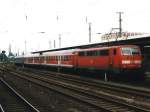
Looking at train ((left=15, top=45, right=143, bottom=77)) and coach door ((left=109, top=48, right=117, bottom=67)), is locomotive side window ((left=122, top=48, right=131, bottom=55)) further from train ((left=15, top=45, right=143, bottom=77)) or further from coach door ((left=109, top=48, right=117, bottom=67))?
→ coach door ((left=109, top=48, right=117, bottom=67))

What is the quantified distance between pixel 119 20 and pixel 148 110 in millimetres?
43264

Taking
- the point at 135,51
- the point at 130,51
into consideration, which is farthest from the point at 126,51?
the point at 135,51

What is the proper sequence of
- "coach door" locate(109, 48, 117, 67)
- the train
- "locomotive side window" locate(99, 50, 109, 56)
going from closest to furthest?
the train < "coach door" locate(109, 48, 117, 67) < "locomotive side window" locate(99, 50, 109, 56)


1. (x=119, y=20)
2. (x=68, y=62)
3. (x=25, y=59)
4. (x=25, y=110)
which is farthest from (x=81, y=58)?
(x=25, y=59)

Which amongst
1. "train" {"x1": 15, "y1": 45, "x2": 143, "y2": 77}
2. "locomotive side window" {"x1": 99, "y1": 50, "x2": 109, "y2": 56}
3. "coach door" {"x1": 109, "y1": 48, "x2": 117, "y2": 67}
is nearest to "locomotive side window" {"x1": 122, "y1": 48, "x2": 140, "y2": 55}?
"train" {"x1": 15, "y1": 45, "x2": 143, "y2": 77}

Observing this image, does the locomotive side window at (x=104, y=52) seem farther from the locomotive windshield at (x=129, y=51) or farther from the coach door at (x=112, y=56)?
the locomotive windshield at (x=129, y=51)

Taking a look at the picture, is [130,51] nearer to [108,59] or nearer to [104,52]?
[108,59]

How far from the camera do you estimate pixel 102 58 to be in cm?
3262

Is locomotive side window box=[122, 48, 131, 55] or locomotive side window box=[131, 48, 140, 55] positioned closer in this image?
locomotive side window box=[122, 48, 131, 55]

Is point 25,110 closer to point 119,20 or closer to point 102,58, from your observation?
point 102,58

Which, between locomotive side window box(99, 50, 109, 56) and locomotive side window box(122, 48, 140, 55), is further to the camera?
locomotive side window box(99, 50, 109, 56)

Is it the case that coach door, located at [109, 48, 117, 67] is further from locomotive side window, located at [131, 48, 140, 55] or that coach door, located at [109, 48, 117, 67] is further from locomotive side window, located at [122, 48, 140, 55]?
locomotive side window, located at [131, 48, 140, 55]

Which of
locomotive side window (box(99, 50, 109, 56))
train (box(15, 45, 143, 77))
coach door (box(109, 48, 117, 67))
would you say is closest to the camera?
train (box(15, 45, 143, 77))

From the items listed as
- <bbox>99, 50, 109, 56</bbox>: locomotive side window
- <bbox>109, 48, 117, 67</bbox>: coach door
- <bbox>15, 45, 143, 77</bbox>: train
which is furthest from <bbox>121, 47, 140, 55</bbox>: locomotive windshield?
<bbox>99, 50, 109, 56</bbox>: locomotive side window
